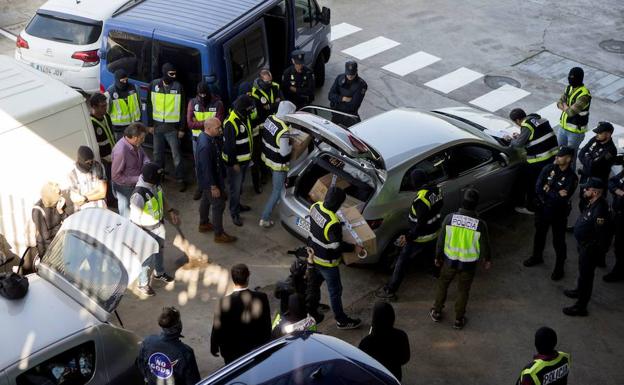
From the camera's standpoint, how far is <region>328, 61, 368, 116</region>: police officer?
450 inches

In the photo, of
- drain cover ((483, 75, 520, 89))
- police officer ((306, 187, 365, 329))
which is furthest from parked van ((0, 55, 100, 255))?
drain cover ((483, 75, 520, 89))

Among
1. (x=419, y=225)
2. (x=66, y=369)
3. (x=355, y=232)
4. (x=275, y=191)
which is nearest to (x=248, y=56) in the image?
(x=275, y=191)

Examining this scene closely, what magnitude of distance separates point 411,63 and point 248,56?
16.4 feet

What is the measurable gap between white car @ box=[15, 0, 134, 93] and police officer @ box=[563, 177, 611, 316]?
7730mm

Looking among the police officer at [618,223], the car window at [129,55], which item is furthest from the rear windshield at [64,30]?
the police officer at [618,223]

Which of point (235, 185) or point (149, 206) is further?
point (235, 185)

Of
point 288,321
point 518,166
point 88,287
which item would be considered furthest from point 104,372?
point 518,166

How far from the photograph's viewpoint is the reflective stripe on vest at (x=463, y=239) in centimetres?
789

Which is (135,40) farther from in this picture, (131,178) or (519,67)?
(519,67)

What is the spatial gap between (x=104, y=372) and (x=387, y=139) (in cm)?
460

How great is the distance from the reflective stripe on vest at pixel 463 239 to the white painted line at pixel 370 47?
778 centimetres

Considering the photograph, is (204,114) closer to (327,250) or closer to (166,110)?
(166,110)

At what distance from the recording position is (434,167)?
922 centimetres

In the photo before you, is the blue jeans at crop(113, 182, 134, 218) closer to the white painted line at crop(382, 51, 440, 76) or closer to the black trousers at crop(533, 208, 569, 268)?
the black trousers at crop(533, 208, 569, 268)
